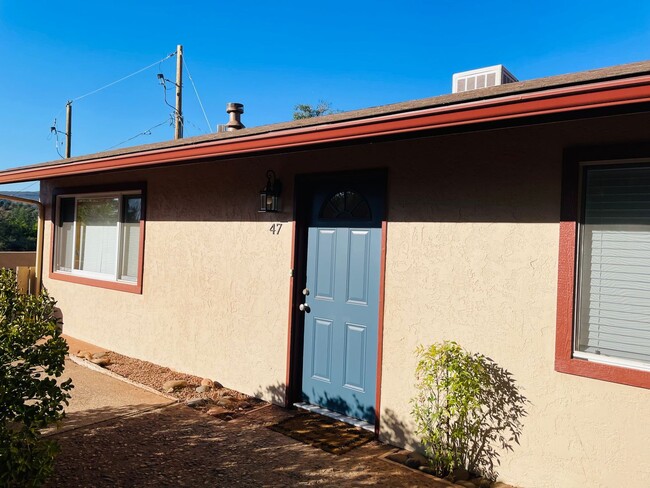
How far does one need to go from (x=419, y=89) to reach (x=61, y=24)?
56.0 feet

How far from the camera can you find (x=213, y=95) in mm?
22844

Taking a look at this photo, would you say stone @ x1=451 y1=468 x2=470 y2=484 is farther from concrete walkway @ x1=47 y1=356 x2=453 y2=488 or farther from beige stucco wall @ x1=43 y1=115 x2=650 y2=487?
beige stucco wall @ x1=43 y1=115 x2=650 y2=487

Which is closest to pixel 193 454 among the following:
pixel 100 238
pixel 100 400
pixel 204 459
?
pixel 204 459

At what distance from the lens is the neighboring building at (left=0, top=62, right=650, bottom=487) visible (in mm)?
3189

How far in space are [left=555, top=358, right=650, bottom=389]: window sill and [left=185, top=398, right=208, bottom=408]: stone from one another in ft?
11.5

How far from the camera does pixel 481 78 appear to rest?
513 cm

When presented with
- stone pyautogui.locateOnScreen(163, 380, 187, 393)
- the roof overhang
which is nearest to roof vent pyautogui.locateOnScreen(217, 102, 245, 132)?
the roof overhang

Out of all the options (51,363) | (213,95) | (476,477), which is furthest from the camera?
(213,95)

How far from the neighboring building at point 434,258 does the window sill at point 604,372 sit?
0.5 inches

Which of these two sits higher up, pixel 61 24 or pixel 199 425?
pixel 61 24

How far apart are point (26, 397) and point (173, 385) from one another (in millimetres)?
2705

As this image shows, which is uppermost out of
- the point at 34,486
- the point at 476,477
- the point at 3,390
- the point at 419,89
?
the point at 419,89

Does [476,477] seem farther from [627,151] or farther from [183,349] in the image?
[183,349]

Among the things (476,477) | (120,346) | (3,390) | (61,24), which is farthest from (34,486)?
(61,24)
